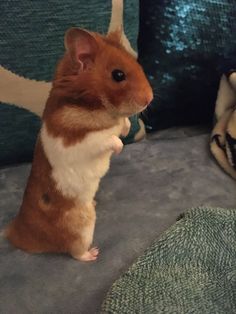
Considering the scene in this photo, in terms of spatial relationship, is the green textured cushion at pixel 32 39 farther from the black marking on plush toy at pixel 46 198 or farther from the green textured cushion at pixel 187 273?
the green textured cushion at pixel 187 273

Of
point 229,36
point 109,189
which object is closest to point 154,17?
point 229,36

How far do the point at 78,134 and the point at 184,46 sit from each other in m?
0.46

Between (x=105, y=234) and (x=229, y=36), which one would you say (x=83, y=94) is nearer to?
(x=105, y=234)

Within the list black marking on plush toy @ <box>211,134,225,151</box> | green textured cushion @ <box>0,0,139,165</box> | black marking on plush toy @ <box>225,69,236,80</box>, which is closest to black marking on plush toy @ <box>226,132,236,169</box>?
black marking on plush toy @ <box>211,134,225,151</box>

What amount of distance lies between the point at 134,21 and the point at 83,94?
0.40 meters

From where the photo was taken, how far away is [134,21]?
112 cm

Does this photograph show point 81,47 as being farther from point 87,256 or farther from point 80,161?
point 87,256

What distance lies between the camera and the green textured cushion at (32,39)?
1000mm

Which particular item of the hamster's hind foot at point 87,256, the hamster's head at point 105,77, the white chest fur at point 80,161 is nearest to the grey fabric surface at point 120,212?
the hamster's hind foot at point 87,256

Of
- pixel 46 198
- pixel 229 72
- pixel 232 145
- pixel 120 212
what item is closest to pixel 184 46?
pixel 229 72

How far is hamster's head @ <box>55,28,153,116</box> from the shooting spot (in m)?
0.76

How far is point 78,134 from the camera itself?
79cm

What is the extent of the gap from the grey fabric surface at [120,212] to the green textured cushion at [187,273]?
0.06 metres

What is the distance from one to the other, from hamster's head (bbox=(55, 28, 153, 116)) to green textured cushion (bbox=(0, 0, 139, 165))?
0.27 metres
